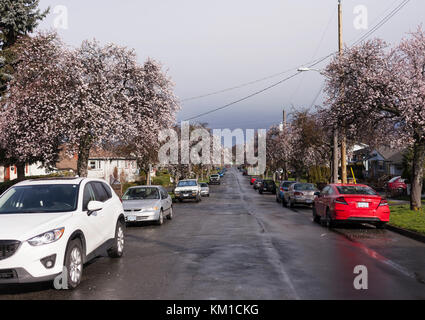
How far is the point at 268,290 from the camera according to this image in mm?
7086

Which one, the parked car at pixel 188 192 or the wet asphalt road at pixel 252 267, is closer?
the wet asphalt road at pixel 252 267

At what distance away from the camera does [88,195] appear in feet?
29.0

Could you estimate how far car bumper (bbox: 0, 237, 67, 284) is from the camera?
21.1 feet

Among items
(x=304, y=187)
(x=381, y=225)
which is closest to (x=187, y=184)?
(x=304, y=187)

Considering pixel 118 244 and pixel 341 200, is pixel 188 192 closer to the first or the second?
pixel 341 200

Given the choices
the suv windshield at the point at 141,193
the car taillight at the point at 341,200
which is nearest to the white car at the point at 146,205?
the suv windshield at the point at 141,193

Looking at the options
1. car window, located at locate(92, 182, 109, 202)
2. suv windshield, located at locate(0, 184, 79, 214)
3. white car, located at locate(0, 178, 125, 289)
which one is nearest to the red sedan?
white car, located at locate(0, 178, 125, 289)

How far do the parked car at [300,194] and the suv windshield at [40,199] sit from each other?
1883 cm

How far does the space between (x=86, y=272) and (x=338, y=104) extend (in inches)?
560

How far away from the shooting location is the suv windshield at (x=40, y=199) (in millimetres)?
8023

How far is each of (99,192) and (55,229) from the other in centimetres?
268

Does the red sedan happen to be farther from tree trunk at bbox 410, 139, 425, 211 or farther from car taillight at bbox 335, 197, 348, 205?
tree trunk at bbox 410, 139, 425, 211

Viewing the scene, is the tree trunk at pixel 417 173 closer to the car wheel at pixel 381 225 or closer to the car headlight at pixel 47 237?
the car wheel at pixel 381 225

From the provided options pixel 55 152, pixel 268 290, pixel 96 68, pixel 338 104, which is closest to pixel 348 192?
pixel 338 104
